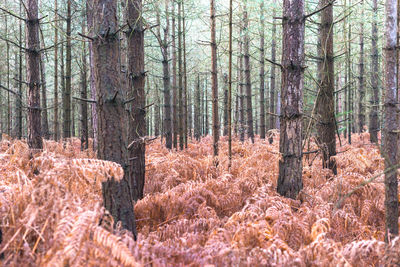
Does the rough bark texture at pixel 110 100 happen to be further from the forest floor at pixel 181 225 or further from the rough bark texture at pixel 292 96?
the rough bark texture at pixel 292 96

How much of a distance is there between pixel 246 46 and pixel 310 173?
336 inches

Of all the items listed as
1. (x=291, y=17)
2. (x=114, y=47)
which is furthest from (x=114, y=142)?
(x=291, y=17)

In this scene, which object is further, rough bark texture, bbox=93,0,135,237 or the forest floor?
rough bark texture, bbox=93,0,135,237

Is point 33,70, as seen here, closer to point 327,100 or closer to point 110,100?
point 110,100

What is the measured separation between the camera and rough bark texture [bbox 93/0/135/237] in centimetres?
293

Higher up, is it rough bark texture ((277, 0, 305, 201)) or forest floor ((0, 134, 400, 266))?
rough bark texture ((277, 0, 305, 201))

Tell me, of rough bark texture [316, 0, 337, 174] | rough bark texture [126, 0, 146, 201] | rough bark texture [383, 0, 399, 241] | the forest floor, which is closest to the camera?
the forest floor

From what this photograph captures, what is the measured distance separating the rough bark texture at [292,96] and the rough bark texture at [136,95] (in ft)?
7.10

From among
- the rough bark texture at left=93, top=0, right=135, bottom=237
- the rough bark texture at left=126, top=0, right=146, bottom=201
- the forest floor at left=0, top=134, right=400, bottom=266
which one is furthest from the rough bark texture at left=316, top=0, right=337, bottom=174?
the rough bark texture at left=93, top=0, right=135, bottom=237

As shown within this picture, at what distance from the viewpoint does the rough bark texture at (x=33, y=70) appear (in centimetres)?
535

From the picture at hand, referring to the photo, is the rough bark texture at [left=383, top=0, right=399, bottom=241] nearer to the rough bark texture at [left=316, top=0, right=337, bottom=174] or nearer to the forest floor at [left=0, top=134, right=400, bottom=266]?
the forest floor at [left=0, top=134, right=400, bottom=266]

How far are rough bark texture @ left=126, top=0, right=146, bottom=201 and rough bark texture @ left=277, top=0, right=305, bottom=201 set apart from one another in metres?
2.16

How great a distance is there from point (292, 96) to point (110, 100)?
2.62 m

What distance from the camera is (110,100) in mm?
2930
